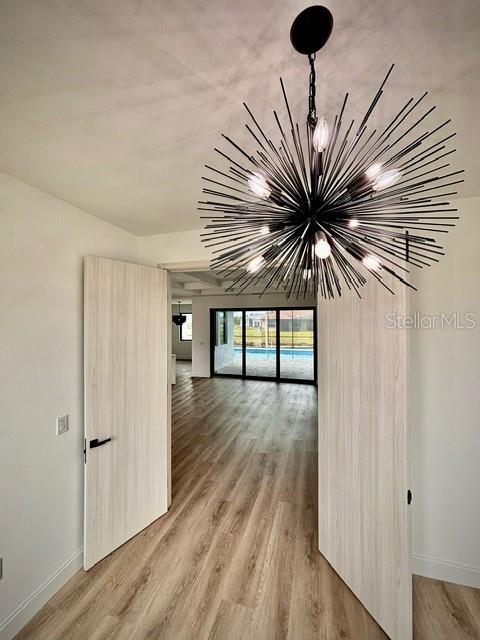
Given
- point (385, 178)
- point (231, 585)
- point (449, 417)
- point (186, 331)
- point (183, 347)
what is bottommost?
point (231, 585)

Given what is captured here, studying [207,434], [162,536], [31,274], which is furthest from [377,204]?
[207,434]

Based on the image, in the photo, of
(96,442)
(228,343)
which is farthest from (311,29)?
(228,343)

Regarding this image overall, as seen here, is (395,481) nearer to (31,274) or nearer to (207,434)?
(31,274)

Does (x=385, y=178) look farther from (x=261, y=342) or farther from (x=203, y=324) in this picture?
(x=203, y=324)

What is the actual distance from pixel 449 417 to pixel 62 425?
271cm

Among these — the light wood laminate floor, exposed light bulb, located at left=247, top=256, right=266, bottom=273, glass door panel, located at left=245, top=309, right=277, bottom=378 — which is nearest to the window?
glass door panel, located at left=245, top=309, right=277, bottom=378

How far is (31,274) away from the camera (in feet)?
5.65

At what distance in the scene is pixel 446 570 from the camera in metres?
1.90

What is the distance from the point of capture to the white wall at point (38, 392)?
1.58 metres

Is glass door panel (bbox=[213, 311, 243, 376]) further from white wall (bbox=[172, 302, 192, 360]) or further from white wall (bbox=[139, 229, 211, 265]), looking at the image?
white wall (bbox=[139, 229, 211, 265])

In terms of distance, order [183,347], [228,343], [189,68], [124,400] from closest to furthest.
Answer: [189,68], [124,400], [228,343], [183,347]

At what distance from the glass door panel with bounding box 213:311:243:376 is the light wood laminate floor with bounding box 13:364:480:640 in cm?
540

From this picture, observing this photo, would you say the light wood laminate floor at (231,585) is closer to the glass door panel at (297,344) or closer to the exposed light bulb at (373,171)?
the exposed light bulb at (373,171)

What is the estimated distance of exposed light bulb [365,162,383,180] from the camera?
2.34 ft
